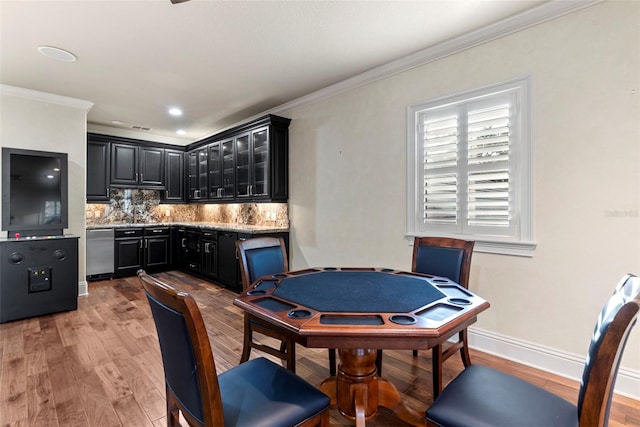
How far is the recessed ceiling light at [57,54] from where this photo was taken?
291 centimetres

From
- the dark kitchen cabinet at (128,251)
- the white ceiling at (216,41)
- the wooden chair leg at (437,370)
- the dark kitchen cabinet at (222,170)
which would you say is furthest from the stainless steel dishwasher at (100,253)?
the wooden chair leg at (437,370)

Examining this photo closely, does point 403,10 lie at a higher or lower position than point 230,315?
higher

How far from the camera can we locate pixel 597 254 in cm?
217

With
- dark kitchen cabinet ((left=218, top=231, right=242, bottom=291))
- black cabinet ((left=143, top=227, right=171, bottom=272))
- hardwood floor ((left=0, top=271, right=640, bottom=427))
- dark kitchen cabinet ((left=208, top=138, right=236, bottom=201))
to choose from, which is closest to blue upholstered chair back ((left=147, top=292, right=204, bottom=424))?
hardwood floor ((left=0, top=271, right=640, bottom=427))

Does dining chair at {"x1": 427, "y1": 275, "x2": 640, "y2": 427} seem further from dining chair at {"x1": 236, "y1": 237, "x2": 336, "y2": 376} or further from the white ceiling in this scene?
the white ceiling

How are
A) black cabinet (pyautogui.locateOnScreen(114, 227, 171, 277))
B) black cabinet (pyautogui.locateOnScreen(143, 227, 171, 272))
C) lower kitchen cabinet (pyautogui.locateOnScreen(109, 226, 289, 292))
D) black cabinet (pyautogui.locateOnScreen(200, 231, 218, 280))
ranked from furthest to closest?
black cabinet (pyautogui.locateOnScreen(143, 227, 171, 272))
black cabinet (pyautogui.locateOnScreen(114, 227, 171, 277))
black cabinet (pyautogui.locateOnScreen(200, 231, 218, 280))
lower kitchen cabinet (pyautogui.locateOnScreen(109, 226, 289, 292))

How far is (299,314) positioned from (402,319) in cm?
45

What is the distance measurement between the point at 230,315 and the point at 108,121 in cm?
429

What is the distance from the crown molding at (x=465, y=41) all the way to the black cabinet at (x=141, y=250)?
4129 mm

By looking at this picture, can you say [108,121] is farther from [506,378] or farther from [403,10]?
[506,378]

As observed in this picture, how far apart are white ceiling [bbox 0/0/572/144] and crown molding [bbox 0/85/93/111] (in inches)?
4.5

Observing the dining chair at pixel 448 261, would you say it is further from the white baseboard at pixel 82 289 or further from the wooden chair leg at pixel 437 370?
the white baseboard at pixel 82 289

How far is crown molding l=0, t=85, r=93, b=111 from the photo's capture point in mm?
3842

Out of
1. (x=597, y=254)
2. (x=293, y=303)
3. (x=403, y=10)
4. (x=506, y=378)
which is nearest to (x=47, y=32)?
(x=403, y=10)
